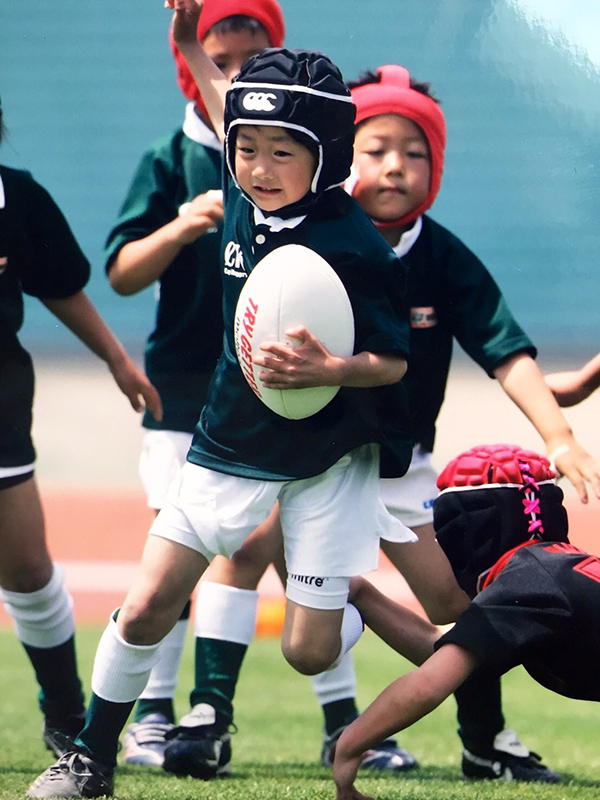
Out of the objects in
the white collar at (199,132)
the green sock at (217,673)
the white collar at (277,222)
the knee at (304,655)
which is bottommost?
the green sock at (217,673)

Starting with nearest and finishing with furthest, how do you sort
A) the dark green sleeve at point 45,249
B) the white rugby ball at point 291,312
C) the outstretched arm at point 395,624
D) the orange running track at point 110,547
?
the white rugby ball at point 291,312 < the outstretched arm at point 395,624 < the dark green sleeve at point 45,249 < the orange running track at point 110,547

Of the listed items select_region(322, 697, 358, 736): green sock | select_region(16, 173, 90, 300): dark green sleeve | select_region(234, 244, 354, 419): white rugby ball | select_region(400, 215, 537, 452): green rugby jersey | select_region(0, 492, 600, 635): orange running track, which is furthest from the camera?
select_region(0, 492, 600, 635): orange running track

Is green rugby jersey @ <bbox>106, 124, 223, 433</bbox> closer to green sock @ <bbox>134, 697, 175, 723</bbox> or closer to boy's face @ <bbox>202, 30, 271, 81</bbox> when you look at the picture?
boy's face @ <bbox>202, 30, 271, 81</bbox>

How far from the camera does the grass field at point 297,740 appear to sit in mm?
2719

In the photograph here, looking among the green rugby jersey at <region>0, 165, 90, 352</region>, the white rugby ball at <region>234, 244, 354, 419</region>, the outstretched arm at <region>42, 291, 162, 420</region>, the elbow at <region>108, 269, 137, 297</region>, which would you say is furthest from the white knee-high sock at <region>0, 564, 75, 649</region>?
the white rugby ball at <region>234, 244, 354, 419</region>

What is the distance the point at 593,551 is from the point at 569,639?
142 inches

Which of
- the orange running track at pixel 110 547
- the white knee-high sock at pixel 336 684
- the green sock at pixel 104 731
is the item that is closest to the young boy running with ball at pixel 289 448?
the green sock at pixel 104 731

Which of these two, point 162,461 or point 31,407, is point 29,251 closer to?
point 31,407

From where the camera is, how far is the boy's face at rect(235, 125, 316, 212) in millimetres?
2510

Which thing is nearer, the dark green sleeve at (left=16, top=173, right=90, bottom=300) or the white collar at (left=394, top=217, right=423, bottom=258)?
the dark green sleeve at (left=16, top=173, right=90, bottom=300)

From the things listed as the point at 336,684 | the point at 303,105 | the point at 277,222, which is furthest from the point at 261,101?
the point at 336,684

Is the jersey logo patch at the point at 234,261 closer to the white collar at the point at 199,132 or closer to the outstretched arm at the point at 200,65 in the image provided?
the outstretched arm at the point at 200,65

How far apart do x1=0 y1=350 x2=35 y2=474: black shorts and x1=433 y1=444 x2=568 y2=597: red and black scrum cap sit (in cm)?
100

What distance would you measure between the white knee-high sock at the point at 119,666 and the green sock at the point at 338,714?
77cm
